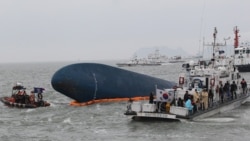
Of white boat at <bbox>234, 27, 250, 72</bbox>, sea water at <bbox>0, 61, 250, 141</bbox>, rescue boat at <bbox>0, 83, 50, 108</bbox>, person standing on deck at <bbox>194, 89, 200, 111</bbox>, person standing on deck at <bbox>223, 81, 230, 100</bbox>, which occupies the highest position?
white boat at <bbox>234, 27, 250, 72</bbox>

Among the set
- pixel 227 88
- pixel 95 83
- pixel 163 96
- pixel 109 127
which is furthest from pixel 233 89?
pixel 109 127

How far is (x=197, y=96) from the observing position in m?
26.9

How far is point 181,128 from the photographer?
24.3 meters

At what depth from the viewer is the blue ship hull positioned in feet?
120

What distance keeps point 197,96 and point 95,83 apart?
12.6 m

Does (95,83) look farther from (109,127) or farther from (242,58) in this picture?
(242,58)

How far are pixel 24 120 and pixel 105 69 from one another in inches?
453

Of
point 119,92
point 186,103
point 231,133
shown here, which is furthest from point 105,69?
point 231,133

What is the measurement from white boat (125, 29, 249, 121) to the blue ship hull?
759 cm

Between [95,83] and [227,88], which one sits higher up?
[95,83]

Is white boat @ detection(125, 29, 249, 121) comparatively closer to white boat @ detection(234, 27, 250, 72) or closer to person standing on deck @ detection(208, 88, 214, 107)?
person standing on deck @ detection(208, 88, 214, 107)

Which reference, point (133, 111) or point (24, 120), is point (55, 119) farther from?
point (133, 111)

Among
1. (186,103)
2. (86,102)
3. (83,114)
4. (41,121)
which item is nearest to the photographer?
(186,103)

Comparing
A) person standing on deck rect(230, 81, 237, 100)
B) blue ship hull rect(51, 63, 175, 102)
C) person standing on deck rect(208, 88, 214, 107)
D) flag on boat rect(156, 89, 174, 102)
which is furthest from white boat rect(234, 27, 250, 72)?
flag on boat rect(156, 89, 174, 102)
